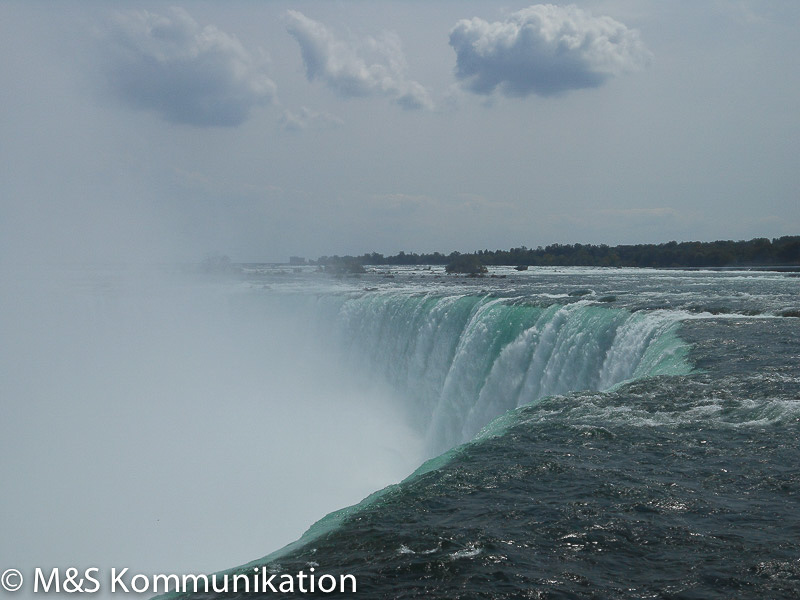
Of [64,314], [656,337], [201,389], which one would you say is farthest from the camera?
[64,314]

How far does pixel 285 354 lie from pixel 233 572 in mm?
26778

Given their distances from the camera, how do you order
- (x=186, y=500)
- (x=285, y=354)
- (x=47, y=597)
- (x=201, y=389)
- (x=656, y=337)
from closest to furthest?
1. (x=47, y=597)
2. (x=656, y=337)
3. (x=186, y=500)
4. (x=201, y=389)
5. (x=285, y=354)

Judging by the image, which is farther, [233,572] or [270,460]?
[270,460]

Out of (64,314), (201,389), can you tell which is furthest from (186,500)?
(64,314)

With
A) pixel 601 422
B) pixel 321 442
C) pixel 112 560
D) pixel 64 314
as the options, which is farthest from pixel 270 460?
pixel 64 314

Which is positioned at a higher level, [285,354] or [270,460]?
[285,354]

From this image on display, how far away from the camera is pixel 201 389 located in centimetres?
2694

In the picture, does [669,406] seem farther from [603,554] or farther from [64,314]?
[64,314]

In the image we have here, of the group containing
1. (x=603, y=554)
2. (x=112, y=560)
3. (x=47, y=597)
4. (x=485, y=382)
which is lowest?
(x=112, y=560)

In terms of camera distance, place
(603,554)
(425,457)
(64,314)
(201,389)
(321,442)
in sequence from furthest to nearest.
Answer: (64,314) → (201,389) → (321,442) → (425,457) → (603,554)

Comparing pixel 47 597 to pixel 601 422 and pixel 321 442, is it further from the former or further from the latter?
pixel 321 442

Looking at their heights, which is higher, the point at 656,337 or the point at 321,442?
the point at 656,337

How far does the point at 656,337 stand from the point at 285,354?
21.6 metres

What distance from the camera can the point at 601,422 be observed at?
7617mm
